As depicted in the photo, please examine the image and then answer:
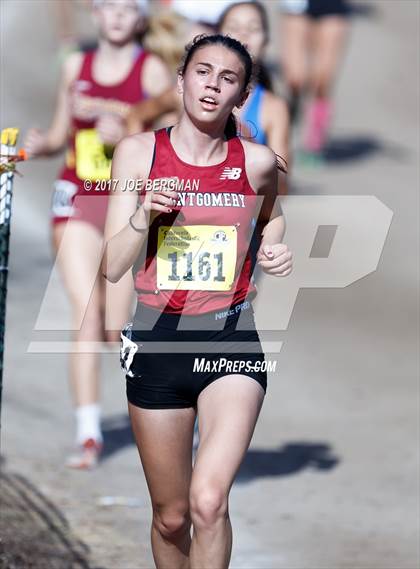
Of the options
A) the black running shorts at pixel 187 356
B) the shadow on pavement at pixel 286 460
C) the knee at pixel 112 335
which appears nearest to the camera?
the black running shorts at pixel 187 356

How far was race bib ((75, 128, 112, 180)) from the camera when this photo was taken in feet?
24.0

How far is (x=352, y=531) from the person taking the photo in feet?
21.2

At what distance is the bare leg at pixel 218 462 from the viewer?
4.29m

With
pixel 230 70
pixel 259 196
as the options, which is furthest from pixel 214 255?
pixel 230 70

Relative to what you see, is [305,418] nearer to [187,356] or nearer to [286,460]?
[286,460]

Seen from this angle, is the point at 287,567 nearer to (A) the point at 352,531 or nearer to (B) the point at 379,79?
(A) the point at 352,531

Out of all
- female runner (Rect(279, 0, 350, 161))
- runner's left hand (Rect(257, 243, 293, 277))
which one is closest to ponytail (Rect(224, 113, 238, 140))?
runner's left hand (Rect(257, 243, 293, 277))

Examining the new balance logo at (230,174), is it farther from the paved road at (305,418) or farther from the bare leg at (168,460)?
the paved road at (305,418)

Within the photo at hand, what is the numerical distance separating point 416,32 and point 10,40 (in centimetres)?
669

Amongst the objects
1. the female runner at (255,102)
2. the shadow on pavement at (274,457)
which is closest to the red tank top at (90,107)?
the female runner at (255,102)

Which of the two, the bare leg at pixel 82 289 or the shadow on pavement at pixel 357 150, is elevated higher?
the bare leg at pixel 82 289

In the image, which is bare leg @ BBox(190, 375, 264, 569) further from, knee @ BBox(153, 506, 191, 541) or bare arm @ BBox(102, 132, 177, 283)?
bare arm @ BBox(102, 132, 177, 283)

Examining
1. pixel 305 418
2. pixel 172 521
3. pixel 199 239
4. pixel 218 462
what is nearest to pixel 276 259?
→ pixel 199 239

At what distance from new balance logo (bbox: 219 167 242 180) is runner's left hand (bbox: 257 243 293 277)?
26cm
